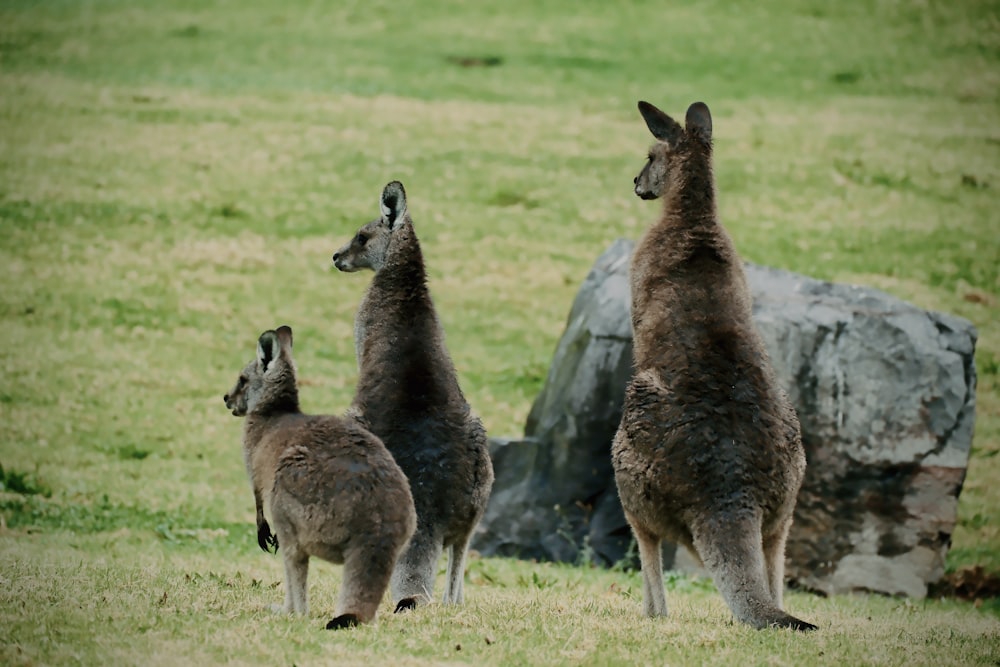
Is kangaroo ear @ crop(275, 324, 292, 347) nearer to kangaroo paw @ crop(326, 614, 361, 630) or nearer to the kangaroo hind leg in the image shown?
kangaroo paw @ crop(326, 614, 361, 630)

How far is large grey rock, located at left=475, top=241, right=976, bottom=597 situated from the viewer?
12.0 metres

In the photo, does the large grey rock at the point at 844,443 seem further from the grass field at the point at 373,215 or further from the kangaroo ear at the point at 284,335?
the kangaroo ear at the point at 284,335

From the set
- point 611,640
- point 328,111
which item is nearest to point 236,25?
point 328,111

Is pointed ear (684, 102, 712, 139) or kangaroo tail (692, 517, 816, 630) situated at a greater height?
pointed ear (684, 102, 712, 139)

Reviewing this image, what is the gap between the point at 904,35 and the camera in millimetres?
35781

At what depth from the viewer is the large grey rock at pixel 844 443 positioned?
1203 centimetres

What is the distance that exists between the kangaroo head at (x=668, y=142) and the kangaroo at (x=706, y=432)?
445 mm

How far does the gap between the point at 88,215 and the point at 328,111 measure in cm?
745

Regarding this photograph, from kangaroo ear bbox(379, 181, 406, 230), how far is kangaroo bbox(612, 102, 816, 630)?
5.93 ft

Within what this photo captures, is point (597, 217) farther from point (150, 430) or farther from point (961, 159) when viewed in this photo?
point (150, 430)

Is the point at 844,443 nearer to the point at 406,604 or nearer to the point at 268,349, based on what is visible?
the point at 406,604

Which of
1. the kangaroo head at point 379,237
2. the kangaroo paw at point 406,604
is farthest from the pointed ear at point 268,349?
the kangaroo paw at point 406,604

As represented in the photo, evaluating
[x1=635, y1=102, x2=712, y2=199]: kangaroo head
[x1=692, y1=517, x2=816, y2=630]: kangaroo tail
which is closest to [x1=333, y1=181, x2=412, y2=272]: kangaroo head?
[x1=635, y1=102, x2=712, y2=199]: kangaroo head

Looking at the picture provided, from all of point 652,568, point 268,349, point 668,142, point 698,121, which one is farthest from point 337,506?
point 698,121
